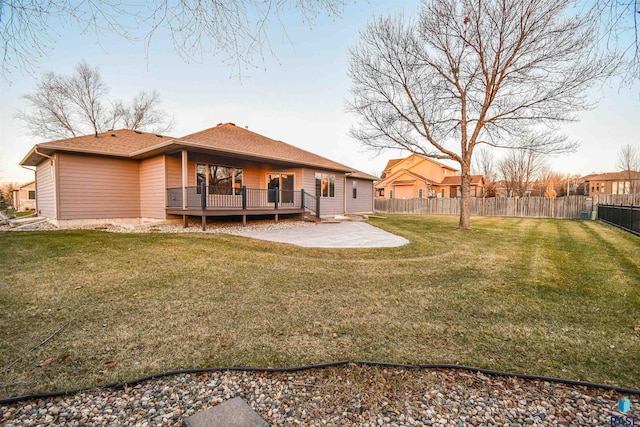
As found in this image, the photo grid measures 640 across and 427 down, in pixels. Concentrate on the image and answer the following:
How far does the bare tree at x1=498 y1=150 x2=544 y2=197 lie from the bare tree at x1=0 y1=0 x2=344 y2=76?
96.0 ft

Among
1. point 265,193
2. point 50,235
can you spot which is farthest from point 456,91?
point 50,235

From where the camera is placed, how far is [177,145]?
9.95m

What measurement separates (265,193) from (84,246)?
25.8 ft

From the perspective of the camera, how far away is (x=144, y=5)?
240 cm

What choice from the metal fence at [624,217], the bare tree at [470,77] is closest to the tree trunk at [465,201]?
the bare tree at [470,77]

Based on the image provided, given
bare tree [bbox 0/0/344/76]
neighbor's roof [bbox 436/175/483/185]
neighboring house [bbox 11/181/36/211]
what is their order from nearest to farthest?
bare tree [bbox 0/0/344/76], neighbor's roof [bbox 436/175/483/185], neighboring house [bbox 11/181/36/211]

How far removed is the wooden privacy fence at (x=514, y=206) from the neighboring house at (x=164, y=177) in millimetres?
13709

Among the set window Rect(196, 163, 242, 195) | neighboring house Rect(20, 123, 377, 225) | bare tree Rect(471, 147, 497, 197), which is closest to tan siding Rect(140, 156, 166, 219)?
neighboring house Rect(20, 123, 377, 225)

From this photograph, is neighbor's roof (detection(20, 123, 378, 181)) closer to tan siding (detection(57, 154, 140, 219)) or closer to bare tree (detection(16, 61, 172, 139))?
tan siding (detection(57, 154, 140, 219))

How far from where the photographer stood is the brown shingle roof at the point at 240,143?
1088 cm

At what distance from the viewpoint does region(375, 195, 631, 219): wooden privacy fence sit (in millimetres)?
18328

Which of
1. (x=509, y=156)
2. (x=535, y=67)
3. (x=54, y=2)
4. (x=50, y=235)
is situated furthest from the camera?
(x=509, y=156)

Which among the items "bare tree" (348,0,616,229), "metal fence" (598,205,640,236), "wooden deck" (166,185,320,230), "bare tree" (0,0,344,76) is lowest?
"metal fence" (598,205,640,236)

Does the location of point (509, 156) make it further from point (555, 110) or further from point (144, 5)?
point (144, 5)
